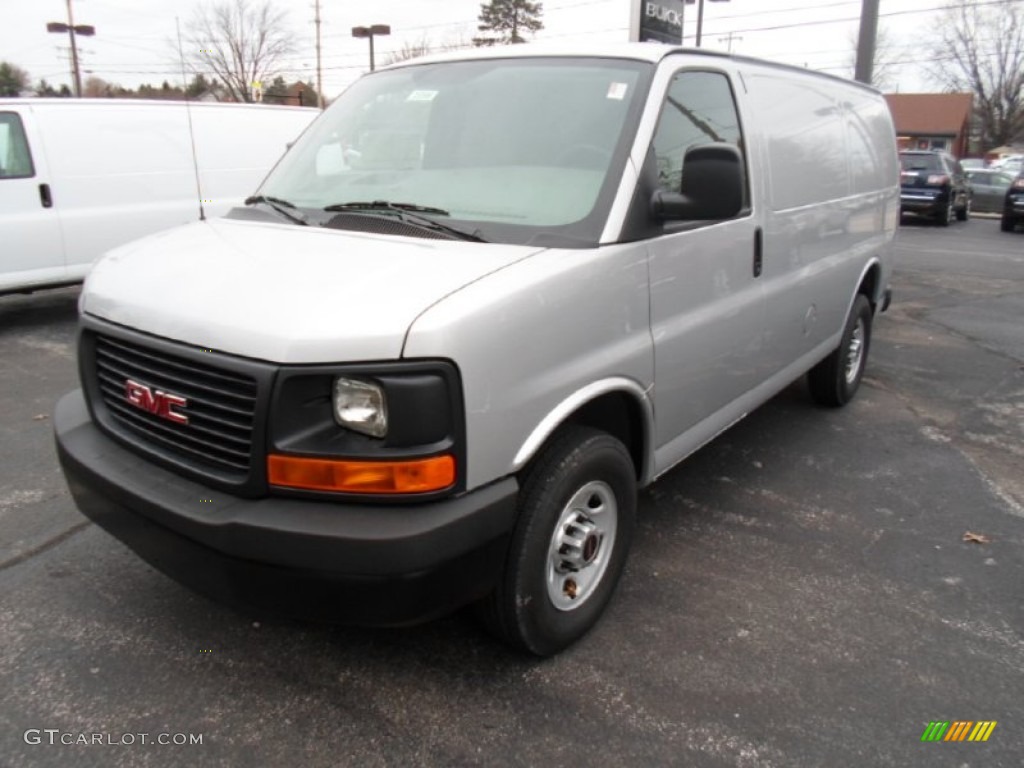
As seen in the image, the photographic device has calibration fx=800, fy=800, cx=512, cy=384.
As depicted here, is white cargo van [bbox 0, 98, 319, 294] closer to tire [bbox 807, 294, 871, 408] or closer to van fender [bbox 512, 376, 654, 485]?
tire [bbox 807, 294, 871, 408]

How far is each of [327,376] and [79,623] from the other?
5.37 ft

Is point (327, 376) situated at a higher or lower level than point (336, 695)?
higher

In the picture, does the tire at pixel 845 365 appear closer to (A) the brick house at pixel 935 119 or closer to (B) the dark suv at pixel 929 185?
(B) the dark suv at pixel 929 185

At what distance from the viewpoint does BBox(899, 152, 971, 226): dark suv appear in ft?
64.0

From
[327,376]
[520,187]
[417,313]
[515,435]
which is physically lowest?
[515,435]

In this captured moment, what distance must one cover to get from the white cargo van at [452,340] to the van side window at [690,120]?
18 millimetres

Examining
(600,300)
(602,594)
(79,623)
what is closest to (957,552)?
(602,594)

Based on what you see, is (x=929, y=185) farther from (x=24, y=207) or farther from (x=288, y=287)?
(x=288, y=287)

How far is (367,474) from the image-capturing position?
2137 mm

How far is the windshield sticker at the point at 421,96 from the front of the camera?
11.1 ft

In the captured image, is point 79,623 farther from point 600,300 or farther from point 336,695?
point 600,300

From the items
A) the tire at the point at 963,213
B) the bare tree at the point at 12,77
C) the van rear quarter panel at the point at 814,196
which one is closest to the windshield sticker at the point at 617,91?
the van rear quarter panel at the point at 814,196

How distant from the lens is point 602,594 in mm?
2938

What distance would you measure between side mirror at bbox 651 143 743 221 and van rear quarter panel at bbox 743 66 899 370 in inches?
38.9
